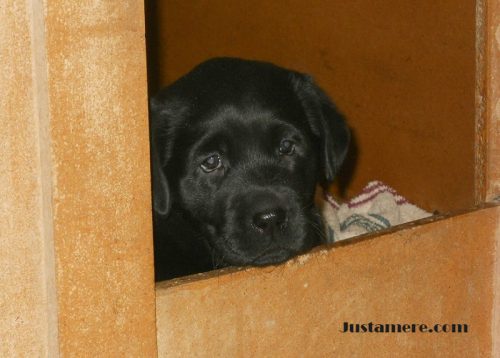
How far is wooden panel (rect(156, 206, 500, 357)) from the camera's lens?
1.62m

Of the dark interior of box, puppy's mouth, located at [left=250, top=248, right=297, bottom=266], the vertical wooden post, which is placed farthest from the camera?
the dark interior of box

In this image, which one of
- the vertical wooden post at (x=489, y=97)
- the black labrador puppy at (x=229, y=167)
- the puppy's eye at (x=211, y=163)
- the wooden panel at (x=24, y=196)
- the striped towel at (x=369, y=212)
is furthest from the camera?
the striped towel at (x=369, y=212)

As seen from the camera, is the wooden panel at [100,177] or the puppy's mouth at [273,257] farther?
the puppy's mouth at [273,257]

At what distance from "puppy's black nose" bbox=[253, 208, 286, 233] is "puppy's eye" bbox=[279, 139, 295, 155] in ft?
0.92

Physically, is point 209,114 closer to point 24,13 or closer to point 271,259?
point 271,259

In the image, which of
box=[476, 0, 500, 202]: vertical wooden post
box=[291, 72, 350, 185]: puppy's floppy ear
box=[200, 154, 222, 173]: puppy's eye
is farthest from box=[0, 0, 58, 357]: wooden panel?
box=[476, 0, 500, 202]: vertical wooden post

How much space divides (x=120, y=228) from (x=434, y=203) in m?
1.58

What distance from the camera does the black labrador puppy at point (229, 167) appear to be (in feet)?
6.42

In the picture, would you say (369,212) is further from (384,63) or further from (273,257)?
(273,257)

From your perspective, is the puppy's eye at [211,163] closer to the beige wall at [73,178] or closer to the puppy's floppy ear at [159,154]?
the puppy's floppy ear at [159,154]

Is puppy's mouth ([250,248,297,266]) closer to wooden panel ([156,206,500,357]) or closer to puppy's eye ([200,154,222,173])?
wooden panel ([156,206,500,357])

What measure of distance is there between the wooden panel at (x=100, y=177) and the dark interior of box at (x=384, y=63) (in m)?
1.37

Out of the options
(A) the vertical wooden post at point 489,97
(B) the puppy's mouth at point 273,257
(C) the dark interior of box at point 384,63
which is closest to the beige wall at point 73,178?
(B) the puppy's mouth at point 273,257

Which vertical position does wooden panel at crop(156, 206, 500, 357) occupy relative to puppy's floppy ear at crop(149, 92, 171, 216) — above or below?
below
